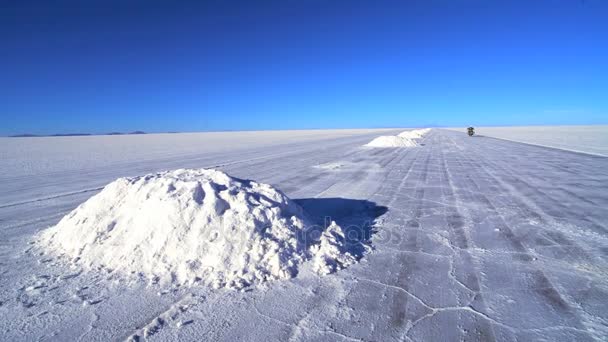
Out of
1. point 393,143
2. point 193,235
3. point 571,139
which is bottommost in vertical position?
point 193,235

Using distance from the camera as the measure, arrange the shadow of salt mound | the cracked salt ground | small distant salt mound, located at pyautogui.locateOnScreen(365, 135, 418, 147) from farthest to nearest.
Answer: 1. small distant salt mound, located at pyautogui.locateOnScreen(365, 135, 418, 147)
2. the shadow of salt mound
3. the cracked salt ground

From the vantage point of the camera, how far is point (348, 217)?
20.0 feet

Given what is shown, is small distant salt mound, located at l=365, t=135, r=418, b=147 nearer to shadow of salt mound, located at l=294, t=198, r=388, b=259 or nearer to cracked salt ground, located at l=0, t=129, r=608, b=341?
shadow of salt mound, located at l=294, t=198, r=388, b=259

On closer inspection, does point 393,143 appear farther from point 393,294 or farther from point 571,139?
point 393,294

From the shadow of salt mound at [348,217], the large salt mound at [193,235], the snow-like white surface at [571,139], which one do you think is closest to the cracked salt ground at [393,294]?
the shadow of salt mound at [348,217]

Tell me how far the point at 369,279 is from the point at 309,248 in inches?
37.8

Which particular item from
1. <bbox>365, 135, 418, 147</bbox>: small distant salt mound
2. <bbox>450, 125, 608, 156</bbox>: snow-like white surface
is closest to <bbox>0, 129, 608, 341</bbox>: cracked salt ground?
<bbox>450, 125, 608, 156</bbox>: snow-like white surface

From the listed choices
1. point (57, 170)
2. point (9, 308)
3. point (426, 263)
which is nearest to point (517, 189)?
point (426, 263)

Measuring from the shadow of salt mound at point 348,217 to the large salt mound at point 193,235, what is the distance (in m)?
0.20

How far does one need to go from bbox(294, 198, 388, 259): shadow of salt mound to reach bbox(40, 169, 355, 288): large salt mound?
0.20 metres

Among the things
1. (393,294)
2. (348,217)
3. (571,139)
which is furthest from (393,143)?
(393,294)

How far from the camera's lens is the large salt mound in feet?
12.5

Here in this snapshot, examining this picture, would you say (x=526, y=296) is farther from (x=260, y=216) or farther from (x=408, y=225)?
(x=260, y=216)

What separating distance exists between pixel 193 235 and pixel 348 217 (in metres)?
3.03
